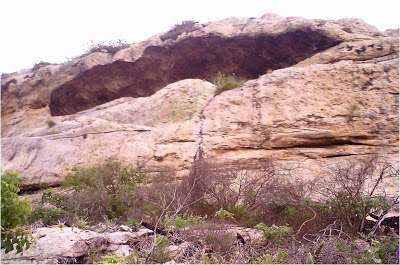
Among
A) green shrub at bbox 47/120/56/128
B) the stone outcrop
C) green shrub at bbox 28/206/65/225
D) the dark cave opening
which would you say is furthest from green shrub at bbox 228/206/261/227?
green shrub at bbox 47/120/56/128

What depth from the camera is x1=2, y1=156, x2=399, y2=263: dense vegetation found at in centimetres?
430

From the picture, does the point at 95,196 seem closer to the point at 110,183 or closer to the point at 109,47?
the point at 110,183

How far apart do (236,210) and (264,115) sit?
11.5ft

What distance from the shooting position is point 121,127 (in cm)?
1065

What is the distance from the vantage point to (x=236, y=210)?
6777 millimetres

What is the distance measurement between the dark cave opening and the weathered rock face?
62 mm

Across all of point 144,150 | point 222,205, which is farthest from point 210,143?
point 222,205

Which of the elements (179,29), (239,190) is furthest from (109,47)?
(239,190)

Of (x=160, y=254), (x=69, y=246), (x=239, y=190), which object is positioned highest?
(x=69, y=246)

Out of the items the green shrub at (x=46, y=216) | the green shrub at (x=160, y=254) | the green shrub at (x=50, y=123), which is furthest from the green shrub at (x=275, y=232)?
the green shrub at (x=50, y=123)

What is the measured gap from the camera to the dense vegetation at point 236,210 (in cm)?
Result: 430

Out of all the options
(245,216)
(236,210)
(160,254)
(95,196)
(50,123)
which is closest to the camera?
(160,254)

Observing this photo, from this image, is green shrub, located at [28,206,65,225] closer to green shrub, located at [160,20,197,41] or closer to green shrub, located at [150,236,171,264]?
green shrub, located at [150,236,171,264]

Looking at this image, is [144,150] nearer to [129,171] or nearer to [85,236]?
[129,171]
